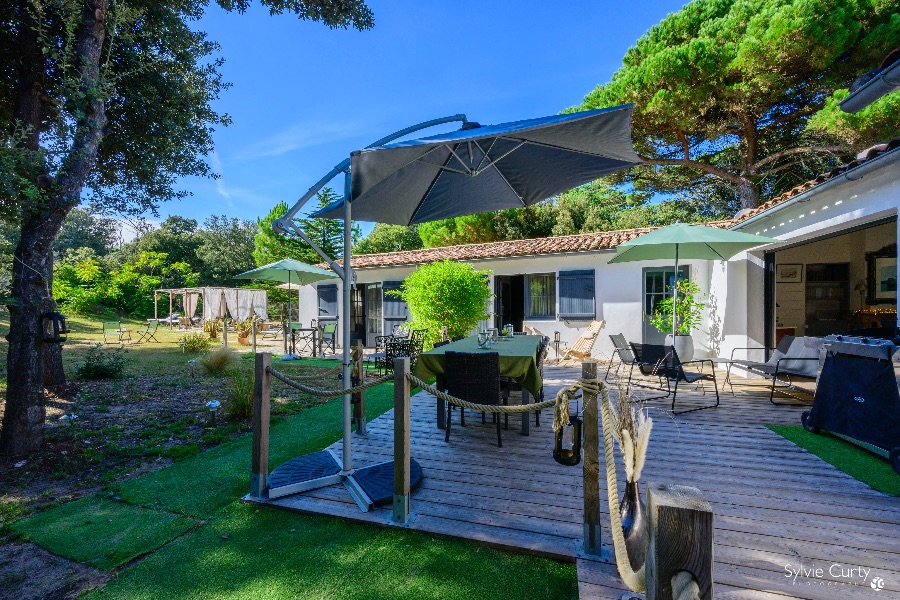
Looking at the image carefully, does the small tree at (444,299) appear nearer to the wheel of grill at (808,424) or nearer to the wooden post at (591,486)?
the wheel of grill at (808,424)

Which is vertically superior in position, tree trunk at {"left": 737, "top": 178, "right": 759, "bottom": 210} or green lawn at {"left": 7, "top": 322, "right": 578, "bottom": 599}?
tree trunk at {"left": 737, "top": 178, "right": 759, "bottom": 210}

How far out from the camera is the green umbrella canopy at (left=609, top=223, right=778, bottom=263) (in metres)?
5.24

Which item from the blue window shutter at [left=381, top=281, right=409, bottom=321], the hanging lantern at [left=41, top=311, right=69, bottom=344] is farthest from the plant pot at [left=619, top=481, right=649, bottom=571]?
the blue window shutter at [left=381, top=281, right=409, bottom=321]

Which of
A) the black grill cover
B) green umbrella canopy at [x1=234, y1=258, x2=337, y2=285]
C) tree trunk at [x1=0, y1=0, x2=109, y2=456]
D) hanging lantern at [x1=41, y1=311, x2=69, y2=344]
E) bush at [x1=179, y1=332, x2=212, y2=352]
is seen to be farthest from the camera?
bush at [x1=179, y1=332, x2=212, y2=352]

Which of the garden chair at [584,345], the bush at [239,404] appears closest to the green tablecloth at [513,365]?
the bush at [239,404]

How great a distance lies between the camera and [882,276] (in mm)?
7707

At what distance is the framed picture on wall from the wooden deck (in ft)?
19.4

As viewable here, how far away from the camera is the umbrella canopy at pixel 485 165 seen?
8.16 ft

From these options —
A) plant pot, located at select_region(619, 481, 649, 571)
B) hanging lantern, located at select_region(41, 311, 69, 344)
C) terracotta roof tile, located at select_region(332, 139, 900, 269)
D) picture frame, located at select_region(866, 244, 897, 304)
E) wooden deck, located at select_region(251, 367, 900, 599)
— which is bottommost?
wooden deck, located at select_region(251, 367, 900, 599)

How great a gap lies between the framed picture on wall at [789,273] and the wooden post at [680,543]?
10.0m

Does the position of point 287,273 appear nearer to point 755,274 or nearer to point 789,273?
point 755,274

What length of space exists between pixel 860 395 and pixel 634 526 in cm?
304

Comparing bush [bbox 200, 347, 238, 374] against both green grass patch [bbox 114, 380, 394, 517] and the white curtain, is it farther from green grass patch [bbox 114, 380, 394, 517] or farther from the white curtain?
the white curtain

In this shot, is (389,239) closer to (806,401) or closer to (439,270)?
(439,270)
